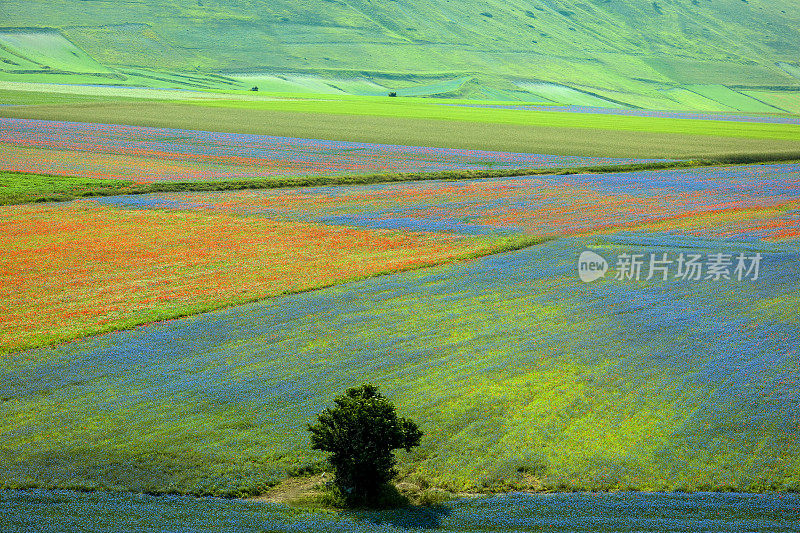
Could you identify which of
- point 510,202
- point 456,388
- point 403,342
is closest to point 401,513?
point 456,388

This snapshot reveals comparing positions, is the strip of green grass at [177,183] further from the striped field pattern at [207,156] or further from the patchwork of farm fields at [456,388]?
the patchwork of farm fields at [456,388]

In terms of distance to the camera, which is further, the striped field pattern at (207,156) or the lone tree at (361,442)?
the striped field pattern at (207,156)

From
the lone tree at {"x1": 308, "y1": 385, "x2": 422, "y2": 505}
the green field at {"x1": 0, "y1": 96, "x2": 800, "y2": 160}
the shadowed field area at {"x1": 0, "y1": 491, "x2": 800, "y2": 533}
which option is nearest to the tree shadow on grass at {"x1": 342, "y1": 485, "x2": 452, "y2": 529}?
the shadowed field area at {"x1": 0, "y1": 491, "x2": 800, "y2": 533}

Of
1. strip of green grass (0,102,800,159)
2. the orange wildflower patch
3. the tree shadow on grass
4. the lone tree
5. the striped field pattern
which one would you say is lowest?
the tree shadow on grass

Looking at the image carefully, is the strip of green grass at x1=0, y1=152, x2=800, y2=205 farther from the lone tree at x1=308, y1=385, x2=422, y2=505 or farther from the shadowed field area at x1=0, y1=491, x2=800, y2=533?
the lone tree at x1=308, y1=385, x2=422, y2=505

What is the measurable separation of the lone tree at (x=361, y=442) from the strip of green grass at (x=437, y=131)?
56937 millimetres

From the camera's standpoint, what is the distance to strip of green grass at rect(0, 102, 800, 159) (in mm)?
71519

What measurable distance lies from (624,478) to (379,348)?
7789mm

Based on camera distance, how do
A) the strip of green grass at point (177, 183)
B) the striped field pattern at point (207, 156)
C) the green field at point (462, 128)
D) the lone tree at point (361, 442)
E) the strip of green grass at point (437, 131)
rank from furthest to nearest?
1. the green field at point (462, 128)
2. the strip of green grass at point (437, 131)
3. the striped field pattern at point (207, 156)
4. the strip of green grass at point (177, 183)
5. the lone tree at point (361, 442)

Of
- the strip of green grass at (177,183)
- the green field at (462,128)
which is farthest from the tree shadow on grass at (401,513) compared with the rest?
the green field at (462,128)

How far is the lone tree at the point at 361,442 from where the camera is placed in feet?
43.5

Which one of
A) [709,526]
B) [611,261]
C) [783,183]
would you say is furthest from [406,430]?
[783,183]

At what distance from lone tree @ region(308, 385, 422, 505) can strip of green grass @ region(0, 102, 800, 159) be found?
187 ft

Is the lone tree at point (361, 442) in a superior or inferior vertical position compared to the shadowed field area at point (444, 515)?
superior
